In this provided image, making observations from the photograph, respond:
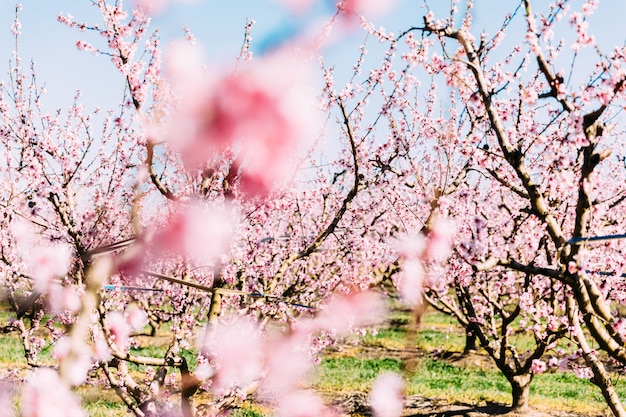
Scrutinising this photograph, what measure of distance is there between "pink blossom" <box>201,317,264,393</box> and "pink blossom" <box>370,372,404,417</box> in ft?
10.5

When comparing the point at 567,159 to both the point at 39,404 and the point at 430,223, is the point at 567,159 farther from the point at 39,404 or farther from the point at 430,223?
the point at 39,404

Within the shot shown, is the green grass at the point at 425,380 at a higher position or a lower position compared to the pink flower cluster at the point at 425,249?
lower

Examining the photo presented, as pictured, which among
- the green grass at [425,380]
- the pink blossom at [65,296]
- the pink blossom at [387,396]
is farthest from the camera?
the green grass at [425,380]

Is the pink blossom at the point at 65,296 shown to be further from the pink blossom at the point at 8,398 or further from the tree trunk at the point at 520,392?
the tree trunk at the point at 520,392

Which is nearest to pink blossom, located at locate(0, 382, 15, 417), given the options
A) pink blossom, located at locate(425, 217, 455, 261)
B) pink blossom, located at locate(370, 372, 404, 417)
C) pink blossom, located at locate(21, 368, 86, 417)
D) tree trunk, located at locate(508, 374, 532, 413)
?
pink blossom, located at locate(425, 217, 455, 261)

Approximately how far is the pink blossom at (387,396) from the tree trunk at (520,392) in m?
1.91

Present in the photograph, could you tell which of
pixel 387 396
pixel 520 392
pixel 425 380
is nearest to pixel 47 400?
pixel 520 392

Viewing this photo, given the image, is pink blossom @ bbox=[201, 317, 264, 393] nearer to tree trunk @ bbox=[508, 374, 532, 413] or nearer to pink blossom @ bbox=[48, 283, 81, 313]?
pink blossom @ bbox=[48, 283, 81, 313]

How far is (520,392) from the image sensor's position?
9.27 metres

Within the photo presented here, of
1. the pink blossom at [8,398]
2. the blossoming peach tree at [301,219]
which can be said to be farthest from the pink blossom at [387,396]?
the pink blossom at [8,398]

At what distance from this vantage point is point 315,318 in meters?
7.21

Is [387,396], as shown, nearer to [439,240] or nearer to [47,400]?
[439,240]

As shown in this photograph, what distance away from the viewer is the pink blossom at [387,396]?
30.3 feet

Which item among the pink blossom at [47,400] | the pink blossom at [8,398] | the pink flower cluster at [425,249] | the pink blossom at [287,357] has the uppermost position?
the pink flower cluster at [425,249]
